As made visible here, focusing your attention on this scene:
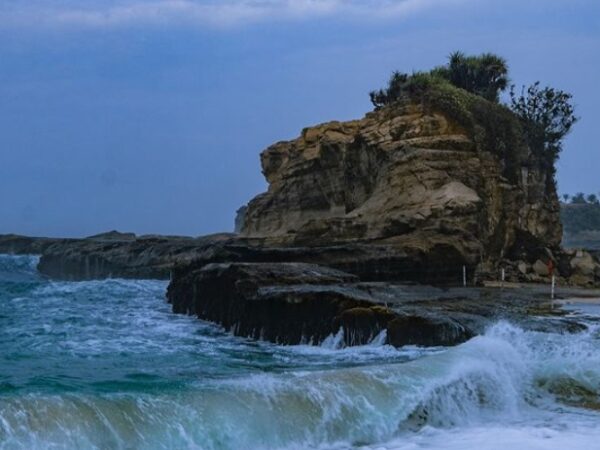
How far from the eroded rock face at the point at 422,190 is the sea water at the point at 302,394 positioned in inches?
459

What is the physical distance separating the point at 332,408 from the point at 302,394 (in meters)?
0.39

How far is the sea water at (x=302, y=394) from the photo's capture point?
24.9 feet

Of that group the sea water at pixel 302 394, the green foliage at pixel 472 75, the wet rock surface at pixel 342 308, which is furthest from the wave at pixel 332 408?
the green foliage at pixel 472 75

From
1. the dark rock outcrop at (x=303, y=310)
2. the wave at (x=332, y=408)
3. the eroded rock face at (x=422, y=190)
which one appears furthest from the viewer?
the eroded rock face at (x=422, y=190)

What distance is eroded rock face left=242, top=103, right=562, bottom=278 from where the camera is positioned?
89.0ft

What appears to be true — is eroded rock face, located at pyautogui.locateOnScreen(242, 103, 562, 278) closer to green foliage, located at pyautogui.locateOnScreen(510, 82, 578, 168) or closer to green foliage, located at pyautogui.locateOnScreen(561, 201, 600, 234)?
green foliage, located at pyautogui.locateOnScreen(510, 82, 578, 168)

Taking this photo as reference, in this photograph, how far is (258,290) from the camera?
16672 mm

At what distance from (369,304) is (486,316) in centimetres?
237

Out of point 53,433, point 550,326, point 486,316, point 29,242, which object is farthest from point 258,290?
point 29,242

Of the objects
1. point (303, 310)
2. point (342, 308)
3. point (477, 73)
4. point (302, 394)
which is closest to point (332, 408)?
point (302, 394)

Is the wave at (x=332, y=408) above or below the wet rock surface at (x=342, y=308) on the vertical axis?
below

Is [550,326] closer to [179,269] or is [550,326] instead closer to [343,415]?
[343,415]

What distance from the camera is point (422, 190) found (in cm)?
2930

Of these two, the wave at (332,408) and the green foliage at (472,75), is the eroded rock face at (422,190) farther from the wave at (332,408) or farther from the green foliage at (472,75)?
the wave at (332,408)
